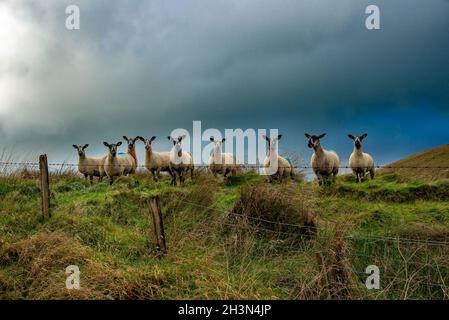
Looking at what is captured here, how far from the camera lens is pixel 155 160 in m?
21.2

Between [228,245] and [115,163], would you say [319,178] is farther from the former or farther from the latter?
[228,245]

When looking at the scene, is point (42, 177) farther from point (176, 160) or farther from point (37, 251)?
point (176, 160)

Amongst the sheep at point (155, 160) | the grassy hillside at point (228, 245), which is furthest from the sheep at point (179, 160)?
the grassy hillside at point (228, 245)

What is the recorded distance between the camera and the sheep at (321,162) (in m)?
18.3

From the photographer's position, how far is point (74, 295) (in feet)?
22.2

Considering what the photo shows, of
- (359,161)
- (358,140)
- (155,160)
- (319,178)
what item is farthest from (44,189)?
(358,140)

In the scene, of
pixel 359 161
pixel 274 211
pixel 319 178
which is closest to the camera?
pixel 274 211

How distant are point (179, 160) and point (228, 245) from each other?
12488 mm

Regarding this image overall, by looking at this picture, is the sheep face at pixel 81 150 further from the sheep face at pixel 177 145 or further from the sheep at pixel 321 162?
the sheep at pixel 321 162

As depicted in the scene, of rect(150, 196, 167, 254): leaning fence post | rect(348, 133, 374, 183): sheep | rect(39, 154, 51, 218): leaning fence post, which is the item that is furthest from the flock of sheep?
rect(150, 196, 167, 254): leaning fence post

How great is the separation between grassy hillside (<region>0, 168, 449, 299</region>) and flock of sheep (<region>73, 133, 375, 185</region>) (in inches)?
189
